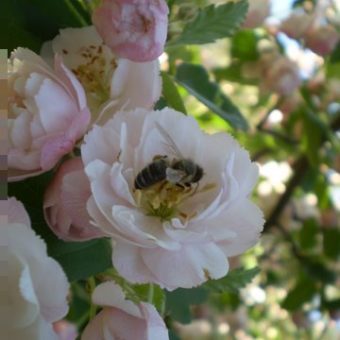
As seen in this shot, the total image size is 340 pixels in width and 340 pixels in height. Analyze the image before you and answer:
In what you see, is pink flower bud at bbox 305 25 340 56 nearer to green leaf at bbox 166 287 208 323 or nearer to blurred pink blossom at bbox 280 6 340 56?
blurred pink blossom at bbox 280 6 340 56

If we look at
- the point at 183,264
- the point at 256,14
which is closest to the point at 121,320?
the point at 183,264

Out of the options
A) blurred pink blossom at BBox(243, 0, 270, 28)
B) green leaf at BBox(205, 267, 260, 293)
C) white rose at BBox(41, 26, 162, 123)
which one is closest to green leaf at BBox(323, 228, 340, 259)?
blurred pink blossom at BBox(243, 0, 270, 28)

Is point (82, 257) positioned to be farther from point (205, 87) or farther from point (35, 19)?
point (205, 87)

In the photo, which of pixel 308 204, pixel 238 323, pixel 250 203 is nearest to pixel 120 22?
pixel 250 203

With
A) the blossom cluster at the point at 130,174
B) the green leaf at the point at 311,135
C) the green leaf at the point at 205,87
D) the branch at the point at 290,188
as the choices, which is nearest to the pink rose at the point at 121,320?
the blossom cluster at the point at 130,174

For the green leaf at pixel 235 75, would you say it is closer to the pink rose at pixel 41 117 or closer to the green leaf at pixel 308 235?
the green leaf at pixel 308 235

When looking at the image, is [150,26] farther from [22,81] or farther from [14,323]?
[14,323]
